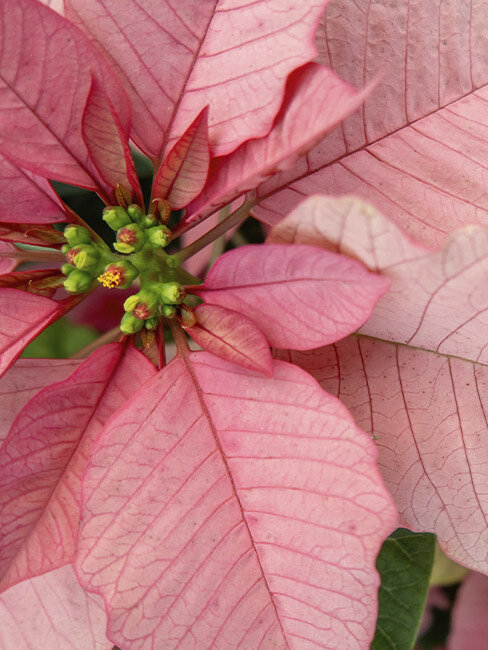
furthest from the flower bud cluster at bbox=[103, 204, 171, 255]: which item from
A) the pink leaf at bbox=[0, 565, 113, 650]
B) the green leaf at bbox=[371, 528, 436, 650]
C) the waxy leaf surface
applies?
the green leaf at bbox=[371, 528, 436, 650]

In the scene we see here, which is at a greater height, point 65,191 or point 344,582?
point 65,191

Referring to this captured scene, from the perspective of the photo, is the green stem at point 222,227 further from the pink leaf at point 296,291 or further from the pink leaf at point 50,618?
the pink leaf at point 50,618

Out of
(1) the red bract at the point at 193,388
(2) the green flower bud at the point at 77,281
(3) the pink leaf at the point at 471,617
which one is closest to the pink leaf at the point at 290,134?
(1) the red bract at the point at 193,388

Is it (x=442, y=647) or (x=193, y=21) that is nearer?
(x=193, y=21)

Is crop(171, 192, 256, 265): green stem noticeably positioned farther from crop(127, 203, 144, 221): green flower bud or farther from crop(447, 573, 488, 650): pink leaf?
crop(447, 573, 488, 650): pink leaf

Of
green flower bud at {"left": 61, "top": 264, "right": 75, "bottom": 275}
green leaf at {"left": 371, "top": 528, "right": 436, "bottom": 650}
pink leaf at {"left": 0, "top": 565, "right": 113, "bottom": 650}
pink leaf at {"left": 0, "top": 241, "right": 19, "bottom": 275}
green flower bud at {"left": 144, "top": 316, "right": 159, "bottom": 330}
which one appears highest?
pink leaf at {"left": 0, "top": 241, "right": 19, "bottom": 275}

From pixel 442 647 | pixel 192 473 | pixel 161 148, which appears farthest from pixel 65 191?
pixel 442 647

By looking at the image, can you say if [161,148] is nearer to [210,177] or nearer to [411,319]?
[210,177]
